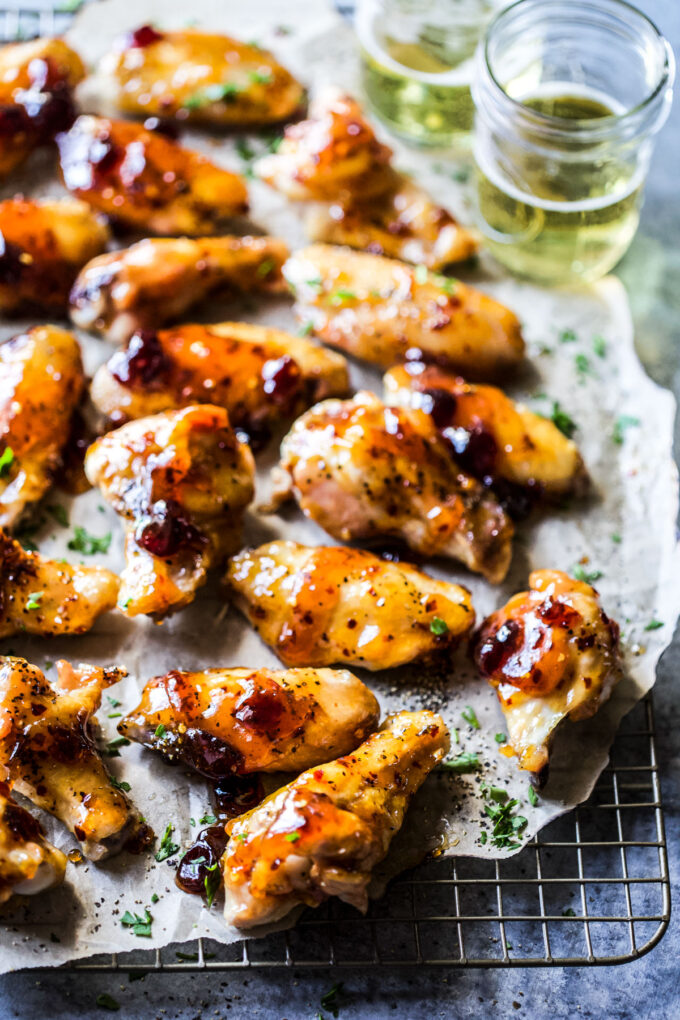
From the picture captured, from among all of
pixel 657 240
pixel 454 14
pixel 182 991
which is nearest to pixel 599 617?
pixel 182 991

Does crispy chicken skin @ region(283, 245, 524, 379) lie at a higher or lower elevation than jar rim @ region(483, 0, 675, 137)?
lower

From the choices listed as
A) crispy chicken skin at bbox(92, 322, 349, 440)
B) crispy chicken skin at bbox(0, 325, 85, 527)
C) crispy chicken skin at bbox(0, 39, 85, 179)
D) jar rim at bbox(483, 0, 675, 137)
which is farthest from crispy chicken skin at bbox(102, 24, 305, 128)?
crispy chicken skin at bbox(0, 325, 85, 527)

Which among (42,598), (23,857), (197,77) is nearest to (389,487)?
(42,598)

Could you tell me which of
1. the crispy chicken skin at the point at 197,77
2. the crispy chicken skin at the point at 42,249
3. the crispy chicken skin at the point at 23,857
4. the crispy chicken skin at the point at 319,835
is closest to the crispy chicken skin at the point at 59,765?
the crispy chicken skin at the point at 23,857

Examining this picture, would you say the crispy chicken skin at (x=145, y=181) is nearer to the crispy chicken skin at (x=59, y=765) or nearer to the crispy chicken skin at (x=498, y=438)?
the crispy chicken skin at (x=498, y=438)

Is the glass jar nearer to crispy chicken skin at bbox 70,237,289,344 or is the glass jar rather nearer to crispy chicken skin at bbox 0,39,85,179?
crispy chicken skin at bbox 70,237,289,344

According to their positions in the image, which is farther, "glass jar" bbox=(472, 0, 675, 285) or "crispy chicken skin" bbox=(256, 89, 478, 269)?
"crispy chicken skin" bbox=(256, 89, 478, 269)
